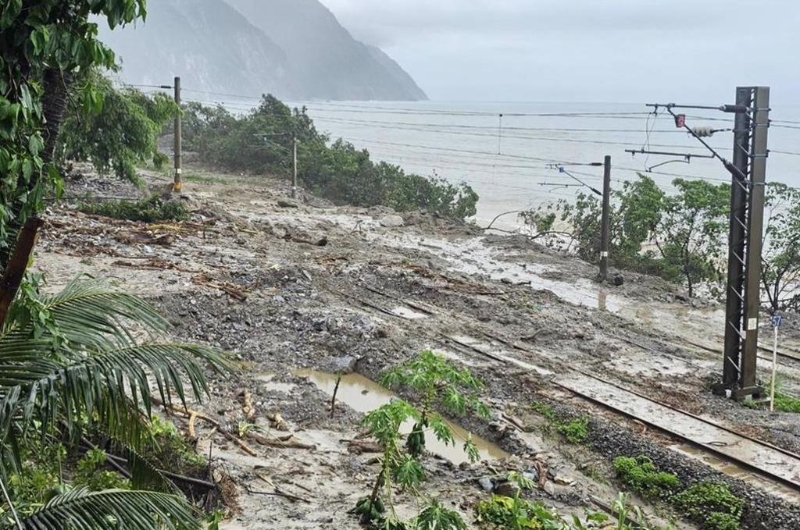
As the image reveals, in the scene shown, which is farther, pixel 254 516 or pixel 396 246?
pixel 396 246

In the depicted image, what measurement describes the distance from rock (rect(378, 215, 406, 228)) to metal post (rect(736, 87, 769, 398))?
2148cm

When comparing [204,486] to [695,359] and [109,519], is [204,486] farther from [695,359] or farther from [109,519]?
[695,359]

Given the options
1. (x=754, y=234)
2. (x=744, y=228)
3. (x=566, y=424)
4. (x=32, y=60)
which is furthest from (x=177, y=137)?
(x=32, y=60)

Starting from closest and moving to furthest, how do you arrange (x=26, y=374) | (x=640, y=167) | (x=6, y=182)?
(x=6, y=182) → (x=26, y=374) → (x=640, y=167)

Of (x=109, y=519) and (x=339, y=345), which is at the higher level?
(x=109, y=519)

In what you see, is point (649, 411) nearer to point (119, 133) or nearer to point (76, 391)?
point (76, 391)

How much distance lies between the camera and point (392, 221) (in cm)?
3572

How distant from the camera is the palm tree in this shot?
4379 mm

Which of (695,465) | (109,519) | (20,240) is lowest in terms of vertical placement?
(695,465)

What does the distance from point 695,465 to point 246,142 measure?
137 ft

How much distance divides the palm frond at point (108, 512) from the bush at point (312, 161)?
34.9m

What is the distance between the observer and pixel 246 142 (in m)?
49.8

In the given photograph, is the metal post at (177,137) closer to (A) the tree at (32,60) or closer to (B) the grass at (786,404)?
(B) the grass at (786,404)

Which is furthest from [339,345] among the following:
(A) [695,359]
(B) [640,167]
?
(B) [640,167]
